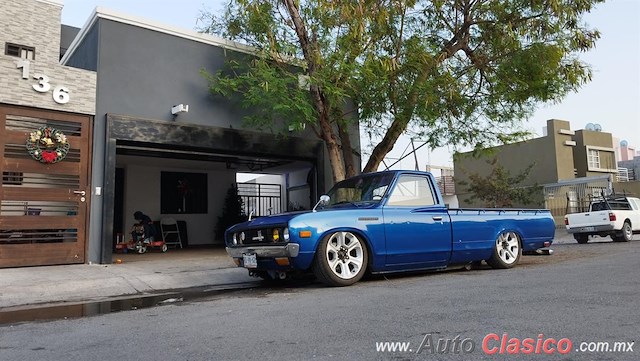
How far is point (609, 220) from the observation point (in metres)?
16.1

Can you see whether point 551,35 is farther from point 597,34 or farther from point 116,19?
point 116,19

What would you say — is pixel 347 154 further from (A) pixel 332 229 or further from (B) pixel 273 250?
(B) pixel 273 250

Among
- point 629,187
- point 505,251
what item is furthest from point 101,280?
point 629,187

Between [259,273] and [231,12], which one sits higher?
[231,12]

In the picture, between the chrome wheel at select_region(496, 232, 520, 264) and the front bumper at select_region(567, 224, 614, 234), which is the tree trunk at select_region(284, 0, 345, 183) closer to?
the chrome wheel at select_region(496, 232, 520, 264)

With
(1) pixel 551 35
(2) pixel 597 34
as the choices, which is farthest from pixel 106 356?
(2) pixel 597 34

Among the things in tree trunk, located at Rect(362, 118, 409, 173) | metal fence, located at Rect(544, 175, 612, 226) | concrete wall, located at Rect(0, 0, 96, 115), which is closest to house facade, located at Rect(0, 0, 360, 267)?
concrete wall, located at Rect(0, 0, 96, 115)

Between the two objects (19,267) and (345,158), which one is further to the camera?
(345,158)

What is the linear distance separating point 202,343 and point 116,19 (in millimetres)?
9190

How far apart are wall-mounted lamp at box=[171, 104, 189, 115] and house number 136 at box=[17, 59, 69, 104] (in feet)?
7.45

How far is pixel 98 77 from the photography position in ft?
35.3

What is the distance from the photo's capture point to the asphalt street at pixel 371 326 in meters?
3.58

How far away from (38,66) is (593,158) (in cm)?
3272

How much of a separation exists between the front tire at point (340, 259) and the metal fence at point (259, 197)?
12994mm
